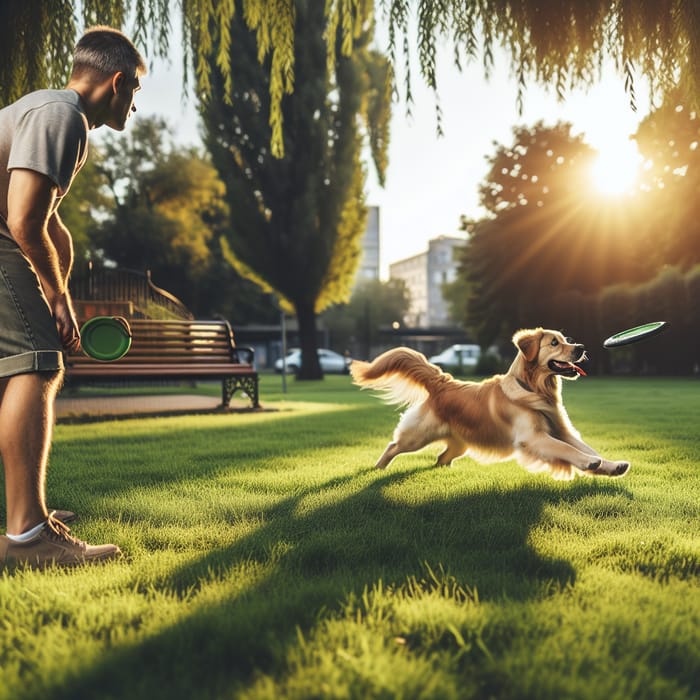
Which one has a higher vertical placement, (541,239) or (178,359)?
(541,239)

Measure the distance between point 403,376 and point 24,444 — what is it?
302cm

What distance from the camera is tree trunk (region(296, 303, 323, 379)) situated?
23984 millimetres

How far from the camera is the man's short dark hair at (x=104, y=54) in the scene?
2.73 m

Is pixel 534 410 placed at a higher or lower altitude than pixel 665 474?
higher

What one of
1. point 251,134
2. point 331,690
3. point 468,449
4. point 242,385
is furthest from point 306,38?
point 331,690

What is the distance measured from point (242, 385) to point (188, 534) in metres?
7.80

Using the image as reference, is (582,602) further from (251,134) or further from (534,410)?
(251,134)

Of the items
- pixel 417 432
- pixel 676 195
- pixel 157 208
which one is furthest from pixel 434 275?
pixel 417 432

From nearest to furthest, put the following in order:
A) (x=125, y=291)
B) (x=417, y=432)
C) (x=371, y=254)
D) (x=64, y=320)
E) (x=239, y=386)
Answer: (x=64, y=320), (x=417, y=432), (x=239, y=386), (x=125, y=291), (x=371, y=254)

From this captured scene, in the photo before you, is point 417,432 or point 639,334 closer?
point 639,334

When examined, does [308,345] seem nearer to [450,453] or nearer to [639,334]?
[450,453]

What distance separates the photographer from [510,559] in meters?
2.67

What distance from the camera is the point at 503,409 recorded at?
14.9 feet

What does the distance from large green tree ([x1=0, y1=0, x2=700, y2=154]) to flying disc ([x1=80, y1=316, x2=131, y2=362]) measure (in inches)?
49.8
